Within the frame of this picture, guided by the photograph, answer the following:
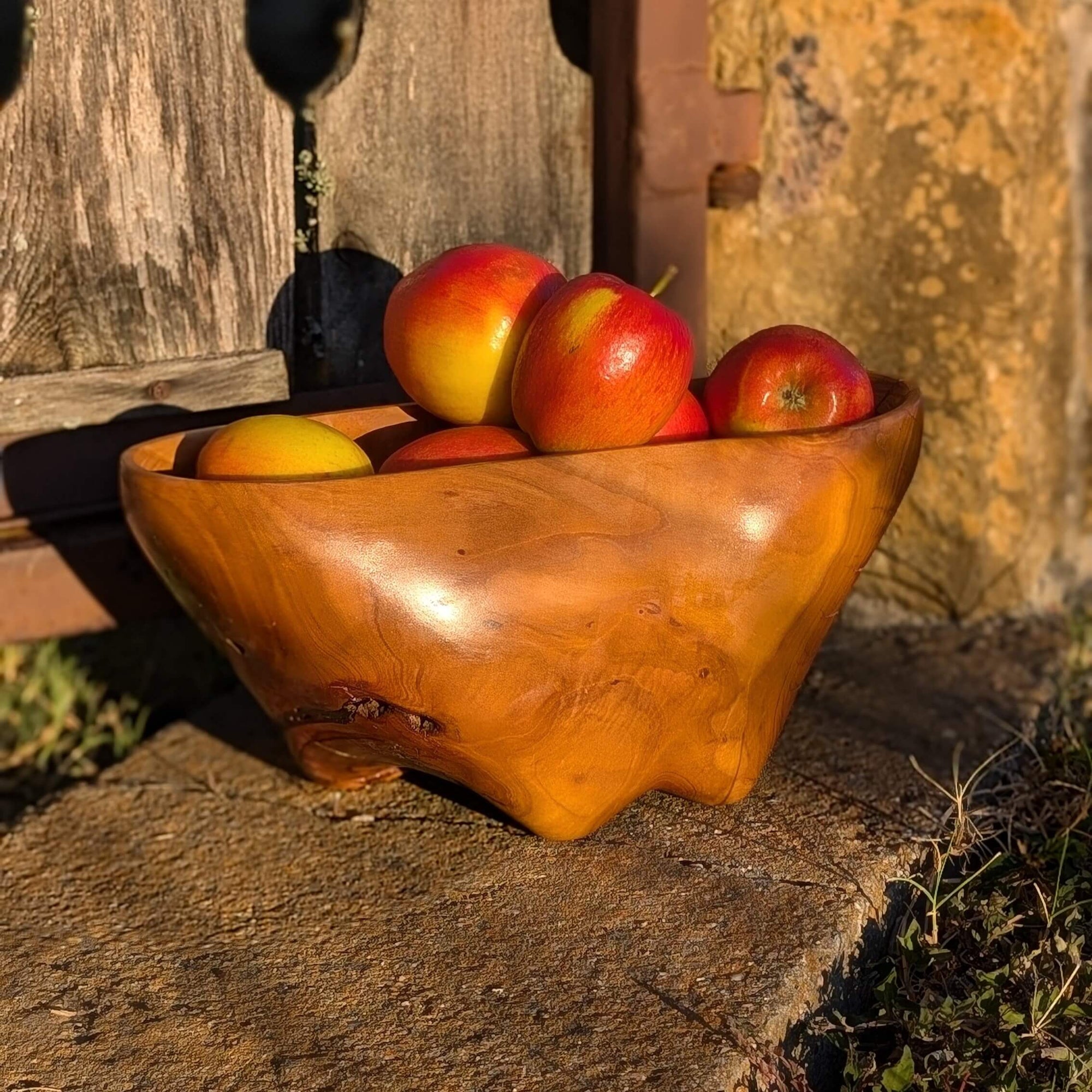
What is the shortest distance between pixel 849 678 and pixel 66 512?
4.10 ft

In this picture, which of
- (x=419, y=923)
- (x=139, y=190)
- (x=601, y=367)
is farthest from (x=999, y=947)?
(x=139, y=190)

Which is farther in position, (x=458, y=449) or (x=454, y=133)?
(x=454, y=133)

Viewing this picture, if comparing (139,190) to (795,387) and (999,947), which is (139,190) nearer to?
(795,387)

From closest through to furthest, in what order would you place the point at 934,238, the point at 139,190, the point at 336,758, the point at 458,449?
the point at 458,449, the point at 336,758, the point at 139,190, the point at 934,238

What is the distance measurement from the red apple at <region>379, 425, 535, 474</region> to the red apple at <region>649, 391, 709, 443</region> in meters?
0.16

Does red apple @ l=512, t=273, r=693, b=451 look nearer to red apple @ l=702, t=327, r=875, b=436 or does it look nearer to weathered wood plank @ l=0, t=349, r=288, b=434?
red apple @ l=702, t=327, r=875, b=436

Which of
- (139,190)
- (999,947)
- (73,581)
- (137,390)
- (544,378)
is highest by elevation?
(139,190)

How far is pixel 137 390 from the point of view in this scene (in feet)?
6.58

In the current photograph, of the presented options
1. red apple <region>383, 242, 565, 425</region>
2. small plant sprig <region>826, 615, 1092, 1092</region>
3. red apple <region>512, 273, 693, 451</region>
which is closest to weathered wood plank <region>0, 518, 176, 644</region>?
red apple <region>383, 242, 565, 425</region>

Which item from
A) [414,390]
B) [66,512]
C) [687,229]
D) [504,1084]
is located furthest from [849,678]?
[66,512]

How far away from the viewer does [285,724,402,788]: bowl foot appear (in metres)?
1.65

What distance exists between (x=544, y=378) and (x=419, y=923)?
631mm

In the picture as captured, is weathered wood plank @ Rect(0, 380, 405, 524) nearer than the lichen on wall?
Yes

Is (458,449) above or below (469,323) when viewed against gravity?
below
